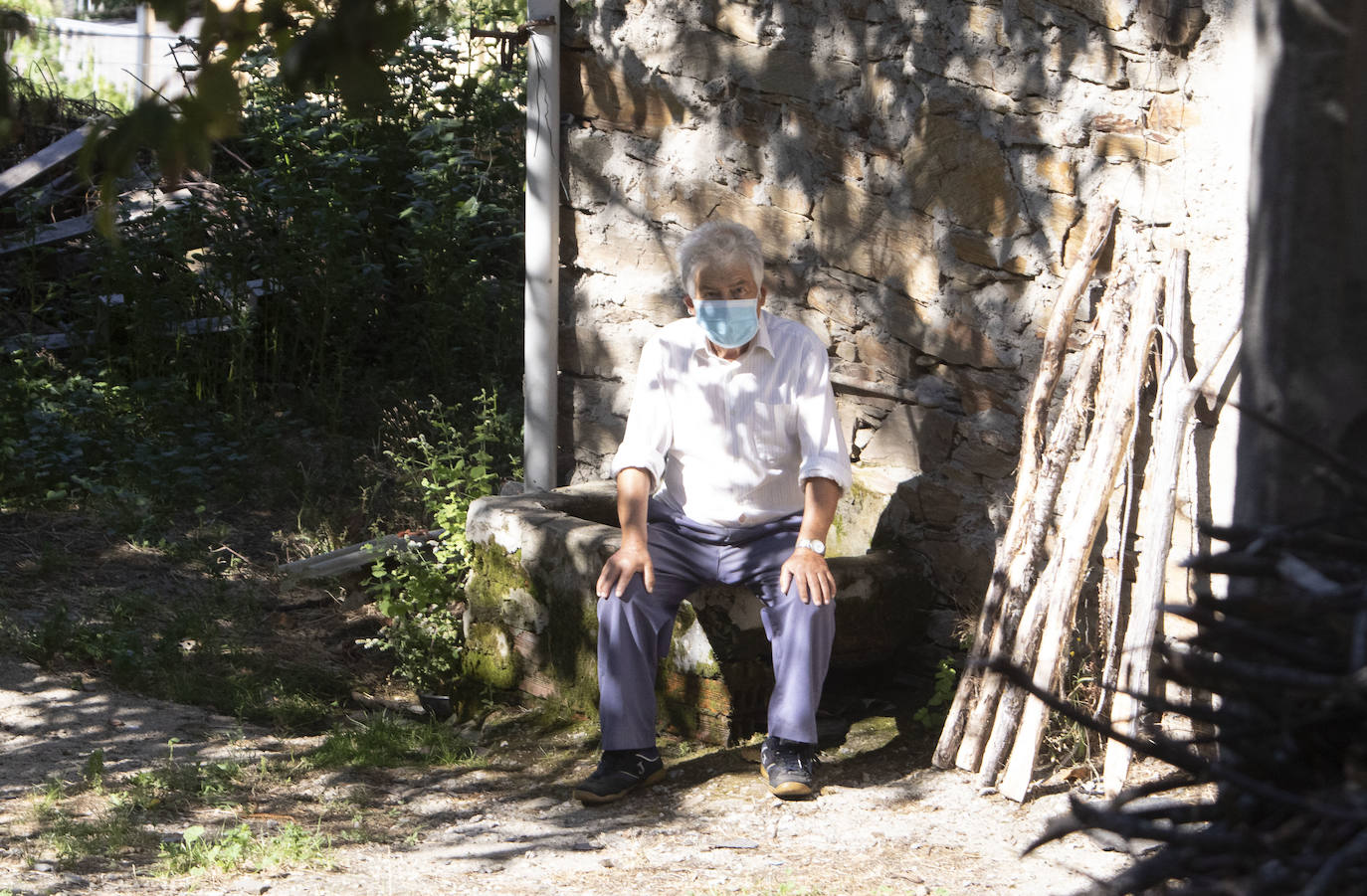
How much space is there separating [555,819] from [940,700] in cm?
120

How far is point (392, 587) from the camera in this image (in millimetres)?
5461

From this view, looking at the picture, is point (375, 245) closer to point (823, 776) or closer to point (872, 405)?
point (872, 405)

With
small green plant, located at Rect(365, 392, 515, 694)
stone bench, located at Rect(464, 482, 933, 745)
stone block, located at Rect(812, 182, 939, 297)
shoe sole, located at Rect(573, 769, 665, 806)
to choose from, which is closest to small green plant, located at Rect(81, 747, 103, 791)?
small green plant, located at Rect(365, 392, 515, 694)

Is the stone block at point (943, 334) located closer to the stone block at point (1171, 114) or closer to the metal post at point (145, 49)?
the stone block at point (1171, 114)

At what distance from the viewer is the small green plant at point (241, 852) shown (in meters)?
3.37

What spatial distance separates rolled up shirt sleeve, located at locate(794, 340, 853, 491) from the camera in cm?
393

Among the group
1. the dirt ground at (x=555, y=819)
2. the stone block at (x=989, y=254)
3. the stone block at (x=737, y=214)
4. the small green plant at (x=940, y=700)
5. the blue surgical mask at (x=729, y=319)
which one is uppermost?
the stone block at (x=737, y=214)

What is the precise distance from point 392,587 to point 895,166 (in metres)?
2.53

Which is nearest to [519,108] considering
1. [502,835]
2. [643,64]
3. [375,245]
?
[375,245]

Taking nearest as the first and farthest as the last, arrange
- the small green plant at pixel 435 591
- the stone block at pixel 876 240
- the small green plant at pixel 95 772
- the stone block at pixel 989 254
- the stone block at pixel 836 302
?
1. the small green plant at pixel 95 772
2. the stone block at pixel 989 254
3. the stone block at pixel 876 240
4. the stone block at pixel 836 302
5. the small green plant at pixel 435 591

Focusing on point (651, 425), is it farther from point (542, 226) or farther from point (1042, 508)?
point (542, 226)

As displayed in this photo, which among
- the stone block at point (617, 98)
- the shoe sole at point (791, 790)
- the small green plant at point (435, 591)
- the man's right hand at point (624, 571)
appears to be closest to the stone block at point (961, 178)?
the stone block at point (617, 98)

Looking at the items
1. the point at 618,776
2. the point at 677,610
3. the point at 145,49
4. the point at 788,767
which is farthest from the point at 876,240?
the point at 145,49

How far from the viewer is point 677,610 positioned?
4.02 metres
